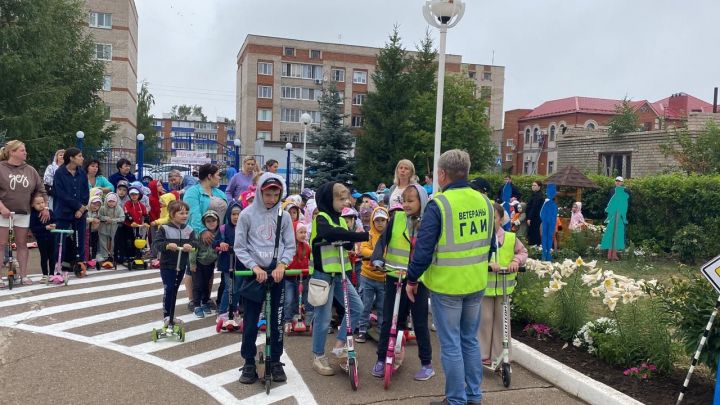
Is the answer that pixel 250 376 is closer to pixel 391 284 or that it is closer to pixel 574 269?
pixel 391 284

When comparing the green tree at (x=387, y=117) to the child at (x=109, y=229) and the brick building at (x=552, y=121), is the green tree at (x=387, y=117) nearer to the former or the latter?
the child at (x=109, y=229)

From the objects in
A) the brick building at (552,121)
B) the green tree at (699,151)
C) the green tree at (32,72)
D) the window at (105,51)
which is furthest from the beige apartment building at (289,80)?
the green tree at (32,72)

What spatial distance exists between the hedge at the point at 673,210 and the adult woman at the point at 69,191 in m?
13.3

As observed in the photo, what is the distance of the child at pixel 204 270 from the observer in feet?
24.5

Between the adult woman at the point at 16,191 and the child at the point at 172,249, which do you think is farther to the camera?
the adult woman at the point at 16,191

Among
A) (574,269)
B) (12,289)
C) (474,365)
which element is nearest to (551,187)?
(574,269)

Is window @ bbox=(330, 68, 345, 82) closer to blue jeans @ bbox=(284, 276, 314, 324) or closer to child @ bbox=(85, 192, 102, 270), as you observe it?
child @ bbox=(85, 192, 102, 270)

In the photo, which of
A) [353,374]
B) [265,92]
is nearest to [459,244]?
[353,374]

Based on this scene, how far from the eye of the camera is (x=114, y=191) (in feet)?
36.3

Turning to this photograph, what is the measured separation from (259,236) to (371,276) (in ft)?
5.81

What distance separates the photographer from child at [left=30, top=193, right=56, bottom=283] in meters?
8.55

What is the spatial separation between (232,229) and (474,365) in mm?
3797

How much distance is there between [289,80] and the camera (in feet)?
235

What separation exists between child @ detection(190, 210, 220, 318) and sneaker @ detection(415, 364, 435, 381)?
328 cm
